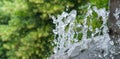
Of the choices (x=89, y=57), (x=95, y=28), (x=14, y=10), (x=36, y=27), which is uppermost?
(x=14, y=10)

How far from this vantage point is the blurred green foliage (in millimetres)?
5188

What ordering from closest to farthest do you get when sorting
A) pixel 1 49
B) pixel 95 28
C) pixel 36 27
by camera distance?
pixel 95 28 < pixel 36 27 < pixel 1 49

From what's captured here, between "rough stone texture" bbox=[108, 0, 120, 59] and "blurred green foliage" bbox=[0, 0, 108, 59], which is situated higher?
"blurred green foliage" bbox=[0, 0, 108, 59]

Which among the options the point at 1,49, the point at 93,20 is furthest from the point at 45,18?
the point at 93,20

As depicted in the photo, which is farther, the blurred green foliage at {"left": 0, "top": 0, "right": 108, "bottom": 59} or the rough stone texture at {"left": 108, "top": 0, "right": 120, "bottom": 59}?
the blurred green foliage at {"left": 0, "top": 0, "right": 108, "bottom": 59}

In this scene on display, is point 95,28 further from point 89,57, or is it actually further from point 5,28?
point 5,28

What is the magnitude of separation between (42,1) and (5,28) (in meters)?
0.96

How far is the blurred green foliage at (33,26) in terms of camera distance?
204 inches

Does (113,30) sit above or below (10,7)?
below

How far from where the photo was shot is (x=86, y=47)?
175 cm

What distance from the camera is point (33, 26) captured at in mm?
5414

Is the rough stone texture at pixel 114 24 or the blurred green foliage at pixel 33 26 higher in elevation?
the blurred green foliage at pixel 33 26

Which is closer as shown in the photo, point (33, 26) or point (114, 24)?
A: point (114, 24)

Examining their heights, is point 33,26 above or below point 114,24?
above
